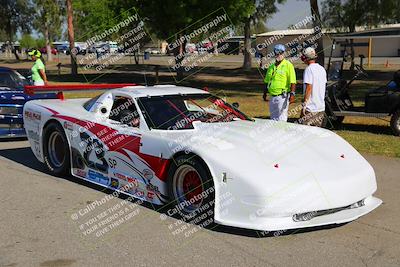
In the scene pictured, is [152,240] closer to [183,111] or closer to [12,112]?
[183,111]

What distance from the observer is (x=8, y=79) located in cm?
1141

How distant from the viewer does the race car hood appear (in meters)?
4.60

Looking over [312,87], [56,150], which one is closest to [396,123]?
[312,87]

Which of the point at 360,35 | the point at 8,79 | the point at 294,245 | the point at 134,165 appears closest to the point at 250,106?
the point at 360,35

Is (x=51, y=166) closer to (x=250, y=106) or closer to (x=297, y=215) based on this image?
(x=297, y=215)

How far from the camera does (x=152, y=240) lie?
15.6ft

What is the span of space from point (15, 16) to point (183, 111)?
57.0 m

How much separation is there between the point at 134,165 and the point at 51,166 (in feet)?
6.88

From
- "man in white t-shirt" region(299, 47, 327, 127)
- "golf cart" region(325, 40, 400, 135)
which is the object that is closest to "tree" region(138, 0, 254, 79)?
"golf cart" region(325, 40, 400, 135)

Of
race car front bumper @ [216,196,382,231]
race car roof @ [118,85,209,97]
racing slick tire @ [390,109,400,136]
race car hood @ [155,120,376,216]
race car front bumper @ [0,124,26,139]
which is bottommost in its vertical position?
racing slick tire @ [390,109,400,136]

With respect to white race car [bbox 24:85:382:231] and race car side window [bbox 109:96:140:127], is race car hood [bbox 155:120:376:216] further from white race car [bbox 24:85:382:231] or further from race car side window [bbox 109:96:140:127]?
race car side window [bbox 109:96:140:127]

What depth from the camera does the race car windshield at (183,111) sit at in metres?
5.88

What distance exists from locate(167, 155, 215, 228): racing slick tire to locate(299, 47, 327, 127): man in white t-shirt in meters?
3.40

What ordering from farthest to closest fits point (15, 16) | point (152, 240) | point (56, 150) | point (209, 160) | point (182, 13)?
point (15, 16), point (182, 13), point (56, 150), point (209, 160), point (152, 240)
